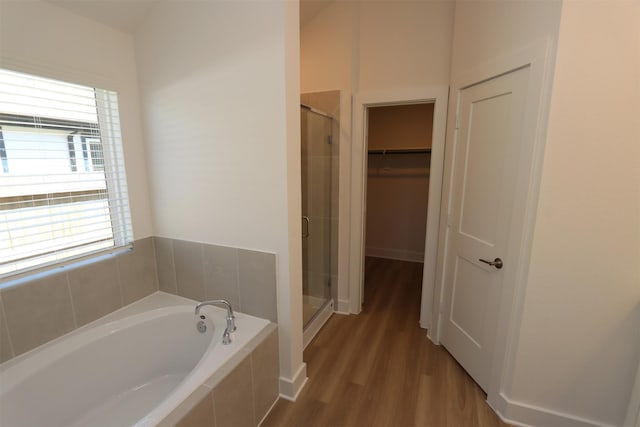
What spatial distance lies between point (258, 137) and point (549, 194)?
5.05ft

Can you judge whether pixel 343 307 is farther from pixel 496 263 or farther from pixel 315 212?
pixel 496 263

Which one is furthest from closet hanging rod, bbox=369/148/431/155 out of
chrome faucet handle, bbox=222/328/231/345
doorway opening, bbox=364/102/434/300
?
chrome faucet handle, bbox=222/328/231/345

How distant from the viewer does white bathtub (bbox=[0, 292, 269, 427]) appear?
4.42ft

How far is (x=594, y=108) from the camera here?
4.32ft

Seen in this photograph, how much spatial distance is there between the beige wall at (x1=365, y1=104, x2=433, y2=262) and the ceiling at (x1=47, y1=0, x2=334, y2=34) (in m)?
2.90

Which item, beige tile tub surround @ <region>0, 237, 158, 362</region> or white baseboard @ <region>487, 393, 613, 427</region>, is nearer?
beige tile tub surround @ <region>0, 237, 158, 362</region>

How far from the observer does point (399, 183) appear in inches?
166

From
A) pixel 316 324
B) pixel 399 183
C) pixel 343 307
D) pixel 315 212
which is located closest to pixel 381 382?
pixel 316 324

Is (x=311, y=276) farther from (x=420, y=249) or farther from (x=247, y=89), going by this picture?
(x=420, y=249)

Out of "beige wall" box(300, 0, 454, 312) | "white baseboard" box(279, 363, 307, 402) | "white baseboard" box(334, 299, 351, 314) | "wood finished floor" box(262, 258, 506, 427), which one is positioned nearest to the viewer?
"wood finished floor" box(262, 258, 506, 427)

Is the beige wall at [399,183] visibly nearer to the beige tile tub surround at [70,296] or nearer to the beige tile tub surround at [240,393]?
the beige tile tub surround at [240,393]

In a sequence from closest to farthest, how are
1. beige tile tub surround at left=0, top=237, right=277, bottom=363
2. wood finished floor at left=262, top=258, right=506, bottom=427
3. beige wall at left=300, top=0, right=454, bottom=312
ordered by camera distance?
beige tile tub surround at left=0, top=237, right=277, bottom=363, wood finished floor at left=262, top=258, right=506, bottom=427, beige wall at left=300, top=0, right=454, bottom=312

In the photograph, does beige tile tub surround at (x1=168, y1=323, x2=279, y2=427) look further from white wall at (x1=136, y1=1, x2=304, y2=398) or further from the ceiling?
the ceiling

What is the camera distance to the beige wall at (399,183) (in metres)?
4.00
